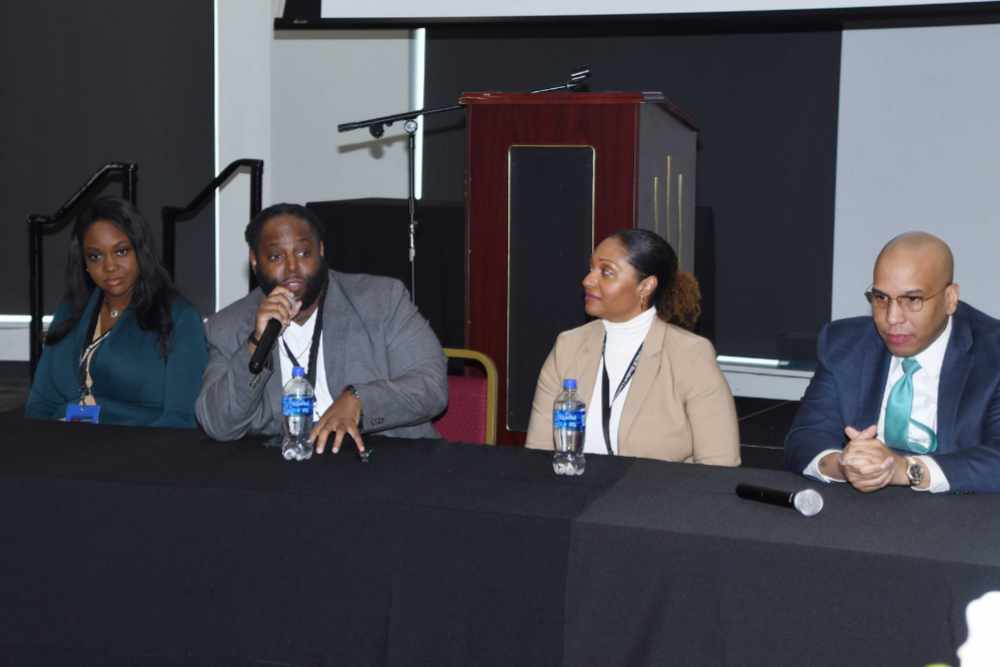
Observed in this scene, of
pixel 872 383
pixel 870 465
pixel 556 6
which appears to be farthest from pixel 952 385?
pixel 556 6

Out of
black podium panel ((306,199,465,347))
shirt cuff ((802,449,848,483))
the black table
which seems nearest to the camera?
the black table

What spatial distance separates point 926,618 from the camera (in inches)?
71.9

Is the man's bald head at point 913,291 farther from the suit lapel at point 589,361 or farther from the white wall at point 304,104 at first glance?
the white wall at point 304,104

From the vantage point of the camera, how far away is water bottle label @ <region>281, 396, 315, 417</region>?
2.59 metres

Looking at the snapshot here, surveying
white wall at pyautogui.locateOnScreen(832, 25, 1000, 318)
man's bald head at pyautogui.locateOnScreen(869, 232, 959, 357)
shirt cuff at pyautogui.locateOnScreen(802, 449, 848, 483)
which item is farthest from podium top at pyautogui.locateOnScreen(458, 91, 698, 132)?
white wall at pyautogui.locateOnScreen(832, 25, 1000, 318)

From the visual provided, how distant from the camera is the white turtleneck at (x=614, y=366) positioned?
303 cm

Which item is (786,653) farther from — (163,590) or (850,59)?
(850,59)

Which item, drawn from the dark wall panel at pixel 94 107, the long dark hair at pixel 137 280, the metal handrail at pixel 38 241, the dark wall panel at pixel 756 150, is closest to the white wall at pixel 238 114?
the dark wall panel at pixel 94 107

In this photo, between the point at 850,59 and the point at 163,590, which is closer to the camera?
the point at 163,590

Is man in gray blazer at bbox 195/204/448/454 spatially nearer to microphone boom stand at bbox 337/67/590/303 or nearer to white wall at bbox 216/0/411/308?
microphone boom stand at bbox 337/67/590/303

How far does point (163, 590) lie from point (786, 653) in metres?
1.12

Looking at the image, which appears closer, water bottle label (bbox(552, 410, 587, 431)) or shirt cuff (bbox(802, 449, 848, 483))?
shirt cuff (bbox(802, 449, 848, 483))

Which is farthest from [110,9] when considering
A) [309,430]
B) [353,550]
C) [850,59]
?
[353,550]

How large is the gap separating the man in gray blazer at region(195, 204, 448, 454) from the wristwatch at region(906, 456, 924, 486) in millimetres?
1134
